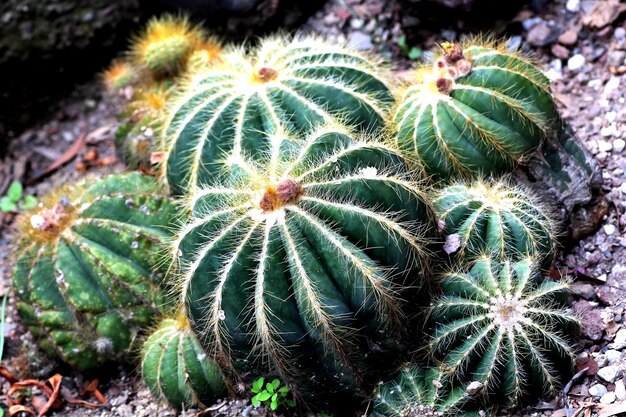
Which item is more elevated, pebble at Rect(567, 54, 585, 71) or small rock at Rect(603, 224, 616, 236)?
pebble at Rect(567, 54, 585, 71)

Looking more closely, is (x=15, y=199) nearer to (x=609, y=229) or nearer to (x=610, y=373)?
(x=609, y=229)

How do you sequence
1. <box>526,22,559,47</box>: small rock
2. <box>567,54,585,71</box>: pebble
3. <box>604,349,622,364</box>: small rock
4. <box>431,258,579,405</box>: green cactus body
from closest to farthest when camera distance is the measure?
<box>431,258,579,405</box>: green cactus body → <box>604,349,622,364</box>: small rock → <box>567,54,585,71</box>: pebble → <box>526,22,559,47</box>: small rock

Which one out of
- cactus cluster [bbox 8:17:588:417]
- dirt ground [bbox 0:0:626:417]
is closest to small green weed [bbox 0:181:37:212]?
dirt ground [bbox 0:0:626:417]

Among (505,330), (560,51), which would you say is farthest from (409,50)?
(505,330)

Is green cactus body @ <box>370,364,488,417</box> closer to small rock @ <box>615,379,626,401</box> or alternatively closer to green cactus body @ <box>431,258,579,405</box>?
green cactus body @ <box>431,258,579,405</box>

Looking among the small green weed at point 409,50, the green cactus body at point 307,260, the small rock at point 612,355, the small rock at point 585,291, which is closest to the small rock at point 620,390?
the small rock at point 612,355
